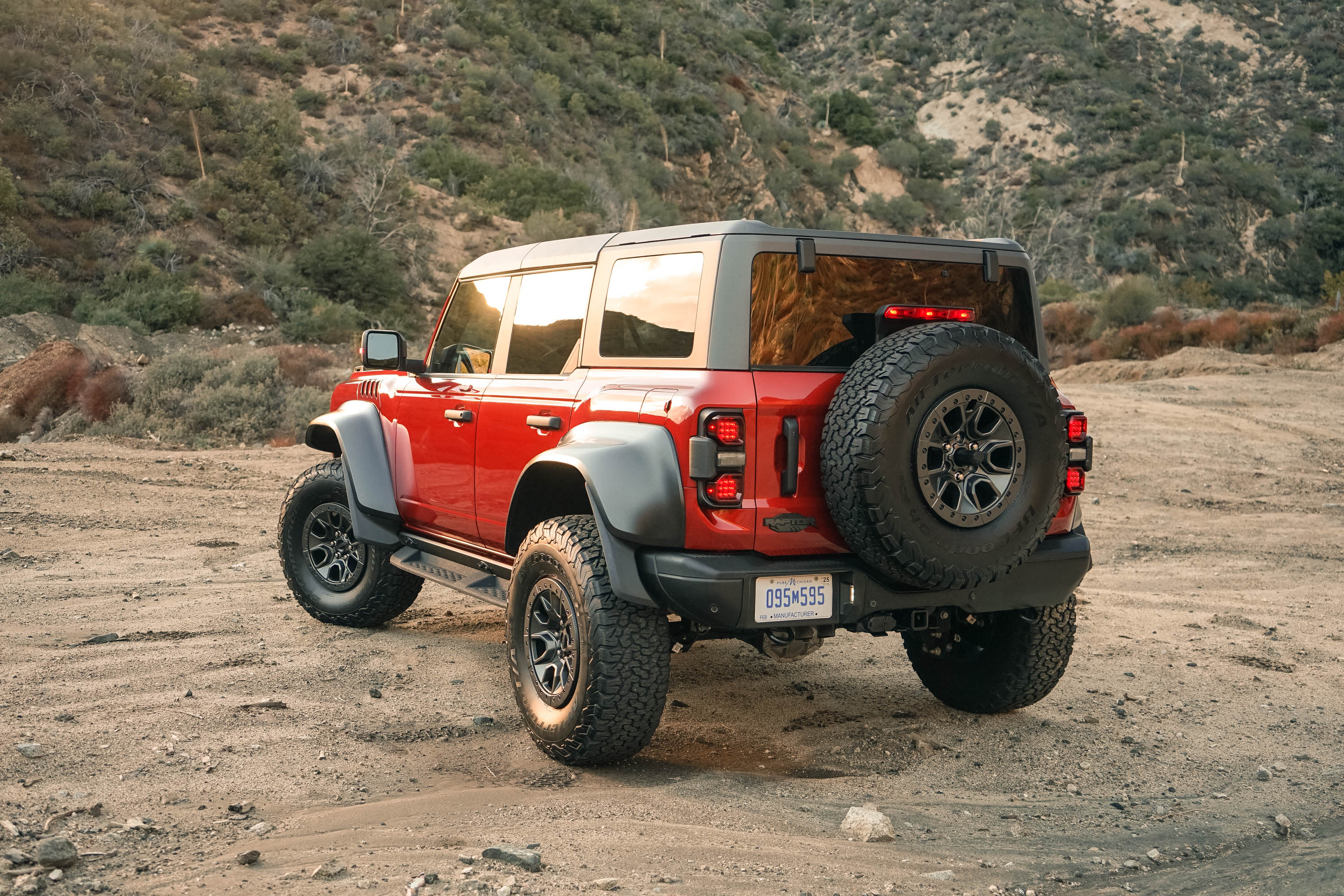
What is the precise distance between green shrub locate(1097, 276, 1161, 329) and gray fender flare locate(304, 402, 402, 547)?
23568mm

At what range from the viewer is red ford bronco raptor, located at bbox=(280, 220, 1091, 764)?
3938mm

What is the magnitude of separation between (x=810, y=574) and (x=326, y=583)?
3.63 meters

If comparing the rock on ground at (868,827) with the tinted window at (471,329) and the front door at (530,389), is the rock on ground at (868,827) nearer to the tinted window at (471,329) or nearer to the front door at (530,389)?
the front door at (530,389)

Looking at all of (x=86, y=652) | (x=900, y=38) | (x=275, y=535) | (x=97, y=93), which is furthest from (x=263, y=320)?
(x=900, y=38)

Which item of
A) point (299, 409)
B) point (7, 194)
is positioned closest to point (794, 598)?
point (299, 409)

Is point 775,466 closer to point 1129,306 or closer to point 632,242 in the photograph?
point 632,242

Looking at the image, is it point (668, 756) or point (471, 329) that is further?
point (471, 329)

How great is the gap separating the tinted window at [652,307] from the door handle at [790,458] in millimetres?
488

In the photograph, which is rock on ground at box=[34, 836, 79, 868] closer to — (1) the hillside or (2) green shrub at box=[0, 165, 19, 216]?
(1) the hillside

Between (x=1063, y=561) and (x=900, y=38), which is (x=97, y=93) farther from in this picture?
(x=900, y=38)

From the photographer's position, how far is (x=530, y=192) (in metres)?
32.9

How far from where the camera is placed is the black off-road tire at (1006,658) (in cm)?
493

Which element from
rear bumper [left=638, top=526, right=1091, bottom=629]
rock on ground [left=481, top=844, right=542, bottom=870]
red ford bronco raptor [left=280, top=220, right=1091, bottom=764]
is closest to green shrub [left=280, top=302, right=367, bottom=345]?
red ford bronco raptor [left=280, top=220, right=1091, bottom=764]

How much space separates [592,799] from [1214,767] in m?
2.51
